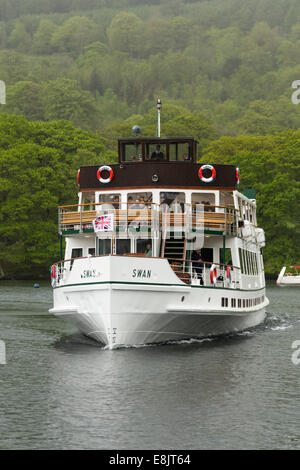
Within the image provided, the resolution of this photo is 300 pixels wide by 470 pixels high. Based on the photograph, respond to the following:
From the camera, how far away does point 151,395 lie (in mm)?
24203

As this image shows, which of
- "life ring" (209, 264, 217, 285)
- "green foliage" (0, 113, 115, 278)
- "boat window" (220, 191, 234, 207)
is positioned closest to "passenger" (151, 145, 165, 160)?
"boat window" (220, 191, 234, 207)

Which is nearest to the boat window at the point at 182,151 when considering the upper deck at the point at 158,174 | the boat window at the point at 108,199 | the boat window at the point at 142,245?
the upper deck at the point at 158,174

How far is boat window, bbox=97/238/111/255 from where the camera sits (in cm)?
3553

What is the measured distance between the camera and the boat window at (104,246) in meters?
35.5

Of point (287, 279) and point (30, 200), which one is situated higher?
point (30, 200)

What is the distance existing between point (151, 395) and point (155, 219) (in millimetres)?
11946

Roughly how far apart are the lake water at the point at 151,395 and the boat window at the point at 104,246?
3.80m

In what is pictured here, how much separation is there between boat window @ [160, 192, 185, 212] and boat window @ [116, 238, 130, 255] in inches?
88.5

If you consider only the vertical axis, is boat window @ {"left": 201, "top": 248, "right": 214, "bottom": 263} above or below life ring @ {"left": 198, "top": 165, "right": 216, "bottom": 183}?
below

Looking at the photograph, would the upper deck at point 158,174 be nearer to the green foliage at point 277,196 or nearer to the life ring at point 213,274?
the life ring at point 213,274

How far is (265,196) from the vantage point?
102875 millimetres

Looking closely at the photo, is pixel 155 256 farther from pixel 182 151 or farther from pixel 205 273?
pixel 182 151

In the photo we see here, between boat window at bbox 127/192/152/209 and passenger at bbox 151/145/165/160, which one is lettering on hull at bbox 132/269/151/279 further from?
passenger at bbox 151/145/165/160

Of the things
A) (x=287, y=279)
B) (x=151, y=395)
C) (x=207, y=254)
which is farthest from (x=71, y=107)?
(x=151, y=395)
